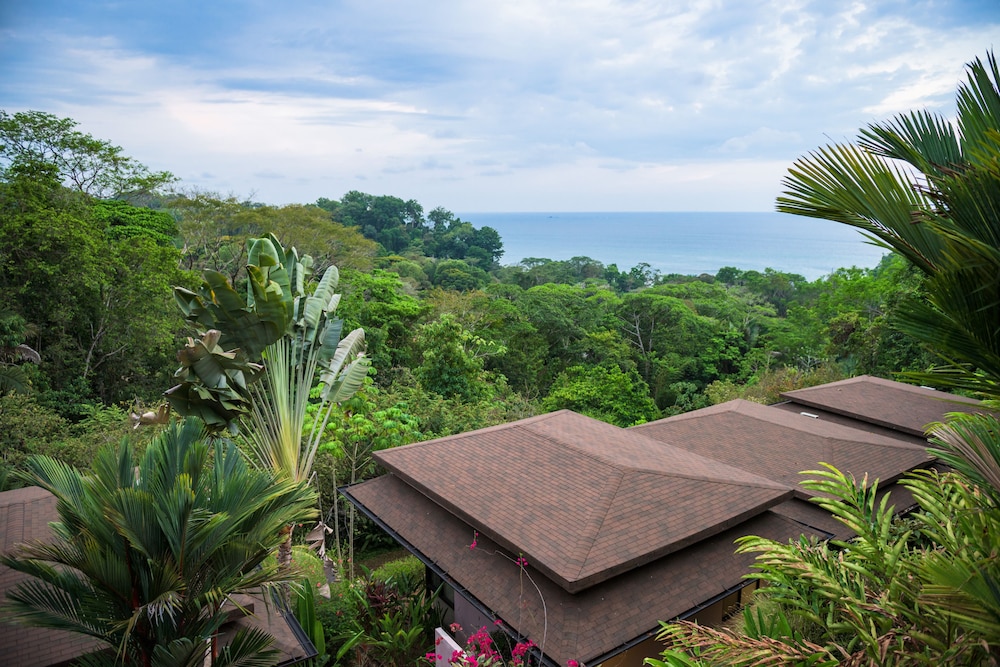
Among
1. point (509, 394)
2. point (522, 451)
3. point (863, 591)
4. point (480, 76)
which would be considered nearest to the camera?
point (863, 591)

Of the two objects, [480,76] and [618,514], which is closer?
[618,514]

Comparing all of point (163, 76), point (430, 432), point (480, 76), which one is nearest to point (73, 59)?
point (163, 76)

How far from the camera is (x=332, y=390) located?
10516mm

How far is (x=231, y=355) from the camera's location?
8.09 metres

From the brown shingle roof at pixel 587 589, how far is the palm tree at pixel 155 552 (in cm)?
226

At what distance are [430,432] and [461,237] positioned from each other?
58.4 meters

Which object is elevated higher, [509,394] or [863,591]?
[863,591]

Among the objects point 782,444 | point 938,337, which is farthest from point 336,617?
point 938,337

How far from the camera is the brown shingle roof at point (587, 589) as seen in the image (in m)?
5.31

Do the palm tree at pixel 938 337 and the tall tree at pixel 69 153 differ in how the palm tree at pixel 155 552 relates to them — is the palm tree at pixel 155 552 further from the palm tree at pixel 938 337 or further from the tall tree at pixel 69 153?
the tall tree at pixel 69 153

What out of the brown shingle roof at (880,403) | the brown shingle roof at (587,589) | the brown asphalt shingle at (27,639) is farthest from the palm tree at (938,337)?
the brown shingle roof at (880,403)

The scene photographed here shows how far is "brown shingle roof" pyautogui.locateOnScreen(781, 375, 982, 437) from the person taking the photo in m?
11.2

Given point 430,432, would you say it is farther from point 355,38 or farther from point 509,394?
point 355,38

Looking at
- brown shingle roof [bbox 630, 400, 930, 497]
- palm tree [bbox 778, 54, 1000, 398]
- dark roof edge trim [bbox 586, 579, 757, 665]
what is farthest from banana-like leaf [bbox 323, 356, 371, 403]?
palm tree [bbox 778, 54, 1000, 398]
